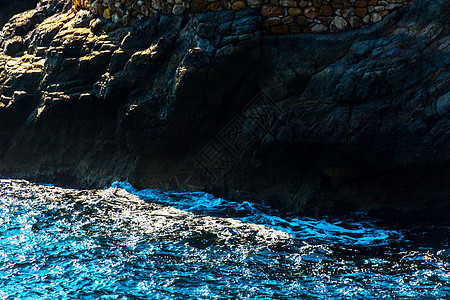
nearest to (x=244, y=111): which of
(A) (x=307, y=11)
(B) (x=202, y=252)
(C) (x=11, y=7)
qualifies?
(A) (x=307, y=11)

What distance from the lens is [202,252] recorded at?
13148mm

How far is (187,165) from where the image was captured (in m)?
18.5

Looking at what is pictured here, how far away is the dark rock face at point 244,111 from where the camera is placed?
15.4 metres

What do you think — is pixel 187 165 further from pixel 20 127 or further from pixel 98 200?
pixel 20 127

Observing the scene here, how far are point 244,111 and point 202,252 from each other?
636 cm

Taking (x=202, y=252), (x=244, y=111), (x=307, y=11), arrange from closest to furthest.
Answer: (x=202, y=252) < (x=307, y=11) < (x=244, y=111)

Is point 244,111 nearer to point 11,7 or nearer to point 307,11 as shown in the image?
point 307,11

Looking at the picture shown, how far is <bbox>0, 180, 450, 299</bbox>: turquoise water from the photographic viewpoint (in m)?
11.2

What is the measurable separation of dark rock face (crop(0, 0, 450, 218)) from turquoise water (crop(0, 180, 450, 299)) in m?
1.19

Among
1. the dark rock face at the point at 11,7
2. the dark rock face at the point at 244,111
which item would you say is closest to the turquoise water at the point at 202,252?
the dark rock face at the point at 244,111

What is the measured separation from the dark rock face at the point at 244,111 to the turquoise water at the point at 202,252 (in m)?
1.19

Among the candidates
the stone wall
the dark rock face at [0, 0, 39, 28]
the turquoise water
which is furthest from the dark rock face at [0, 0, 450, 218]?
the dark rock face at [0, 0, 39, 28]

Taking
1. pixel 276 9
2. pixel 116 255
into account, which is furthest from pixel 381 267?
pixel 276 9

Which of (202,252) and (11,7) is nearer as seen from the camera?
(202,252)
